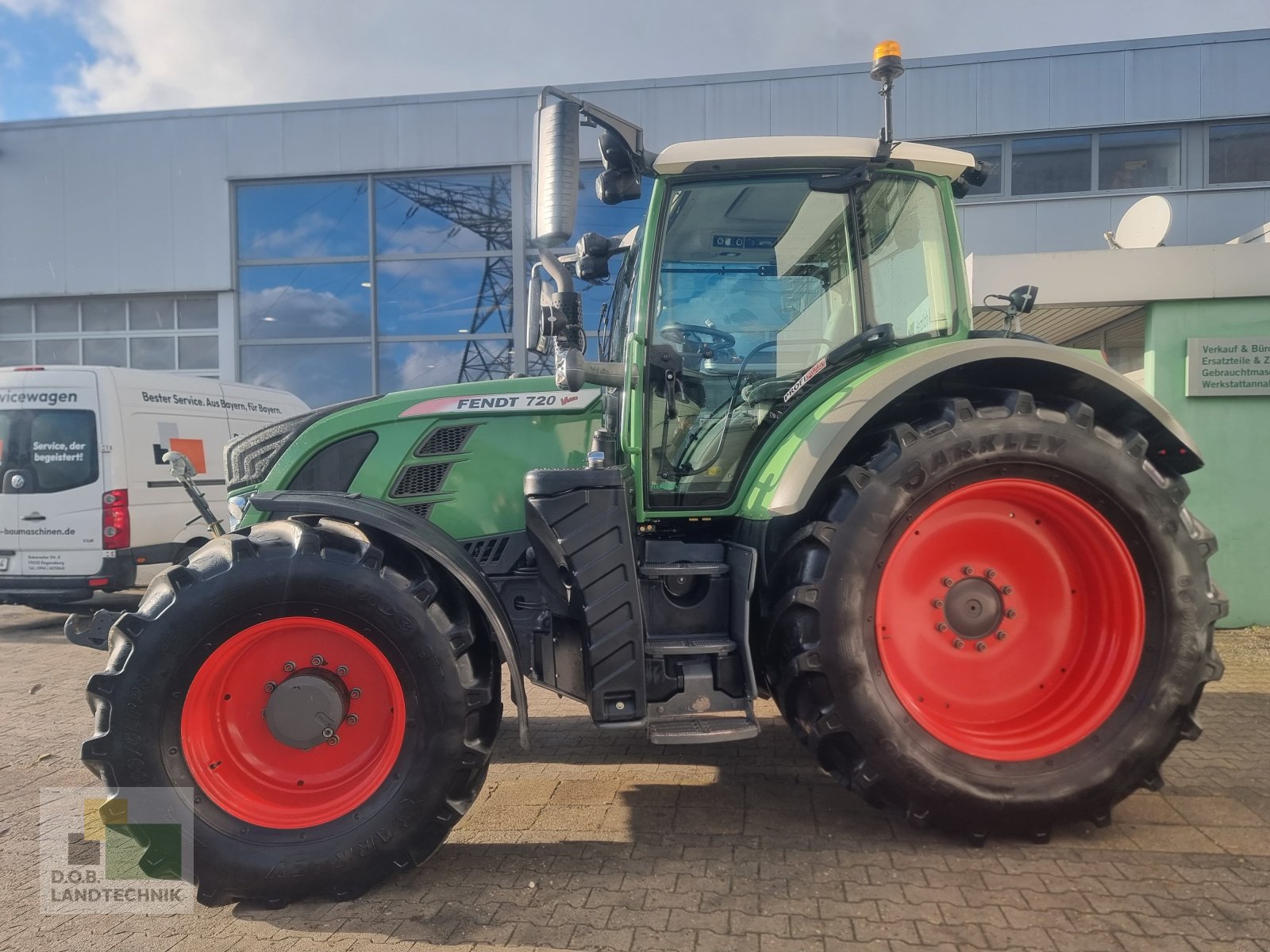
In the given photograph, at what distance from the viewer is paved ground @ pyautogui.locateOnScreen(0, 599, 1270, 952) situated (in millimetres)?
2303

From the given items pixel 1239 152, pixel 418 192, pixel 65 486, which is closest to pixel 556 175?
pixel 65 486

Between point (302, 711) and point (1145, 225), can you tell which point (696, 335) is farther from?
point (1145, 225)

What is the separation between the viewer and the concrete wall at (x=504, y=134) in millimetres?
10523

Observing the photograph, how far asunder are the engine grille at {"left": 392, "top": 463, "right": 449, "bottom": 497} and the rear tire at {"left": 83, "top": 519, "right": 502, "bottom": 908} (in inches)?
21.7

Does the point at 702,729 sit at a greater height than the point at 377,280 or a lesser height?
lesser

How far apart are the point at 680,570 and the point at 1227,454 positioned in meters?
5.32

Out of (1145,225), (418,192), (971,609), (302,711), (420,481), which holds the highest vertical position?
(418,192)

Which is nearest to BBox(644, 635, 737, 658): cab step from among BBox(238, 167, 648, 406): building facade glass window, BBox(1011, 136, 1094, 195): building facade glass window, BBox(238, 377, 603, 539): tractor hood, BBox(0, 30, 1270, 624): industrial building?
BBox(238, 377, 603, 539): tractor hood

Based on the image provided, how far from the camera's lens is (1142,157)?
10.7 meters

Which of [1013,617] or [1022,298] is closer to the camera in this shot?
[1013,617]

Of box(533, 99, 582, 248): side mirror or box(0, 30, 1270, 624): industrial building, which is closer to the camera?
box(533, 99, 582, 248): side mirror

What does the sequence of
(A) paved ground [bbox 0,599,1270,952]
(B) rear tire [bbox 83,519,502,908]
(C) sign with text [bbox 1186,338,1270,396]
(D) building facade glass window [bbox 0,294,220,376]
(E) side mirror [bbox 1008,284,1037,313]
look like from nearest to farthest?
(A) paved ground [bbox 0,599,1270,952] → (B) rear tire [bbox 83,519,502,908] → (E) side mirror [bbox 1008,284,1037,313] → (C) sign with text [bbox 1186,338,1270,396] → (D) building facade glass window [bbox 0,294,220,376]

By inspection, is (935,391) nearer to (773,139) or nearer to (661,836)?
(773,139)

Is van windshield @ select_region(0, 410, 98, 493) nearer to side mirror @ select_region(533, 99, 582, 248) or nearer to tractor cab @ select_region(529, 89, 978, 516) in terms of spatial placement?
tractor cab @ select_region(529, 89, 978, 516)
